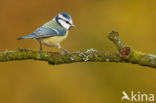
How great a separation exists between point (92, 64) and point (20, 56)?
176 centimetres

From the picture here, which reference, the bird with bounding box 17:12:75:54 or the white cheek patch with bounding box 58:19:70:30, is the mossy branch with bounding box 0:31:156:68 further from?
the white cheek patch with bounding box 58:19:70:30

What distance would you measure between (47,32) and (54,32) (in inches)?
2.6

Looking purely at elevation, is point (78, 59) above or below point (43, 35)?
below

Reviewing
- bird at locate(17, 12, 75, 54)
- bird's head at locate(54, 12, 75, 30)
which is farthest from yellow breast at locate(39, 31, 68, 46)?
bird's head at locate(54, 12, 75, 30)

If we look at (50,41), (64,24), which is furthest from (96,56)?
(64,24)

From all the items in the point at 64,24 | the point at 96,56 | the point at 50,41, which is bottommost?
the point at 96,56

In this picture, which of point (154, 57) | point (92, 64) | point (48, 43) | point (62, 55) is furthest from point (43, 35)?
point (92, 64)

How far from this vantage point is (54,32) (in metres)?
2.51

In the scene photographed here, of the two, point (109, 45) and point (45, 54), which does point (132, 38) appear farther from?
point (45, 54)

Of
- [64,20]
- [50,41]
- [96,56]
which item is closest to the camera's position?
[96,56]

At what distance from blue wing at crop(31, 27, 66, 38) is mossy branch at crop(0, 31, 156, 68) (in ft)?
0.65

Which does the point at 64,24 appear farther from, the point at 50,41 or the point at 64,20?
the point at 50,41

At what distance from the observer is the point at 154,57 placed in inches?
82.8

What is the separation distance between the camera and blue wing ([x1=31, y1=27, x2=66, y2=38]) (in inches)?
94.2
